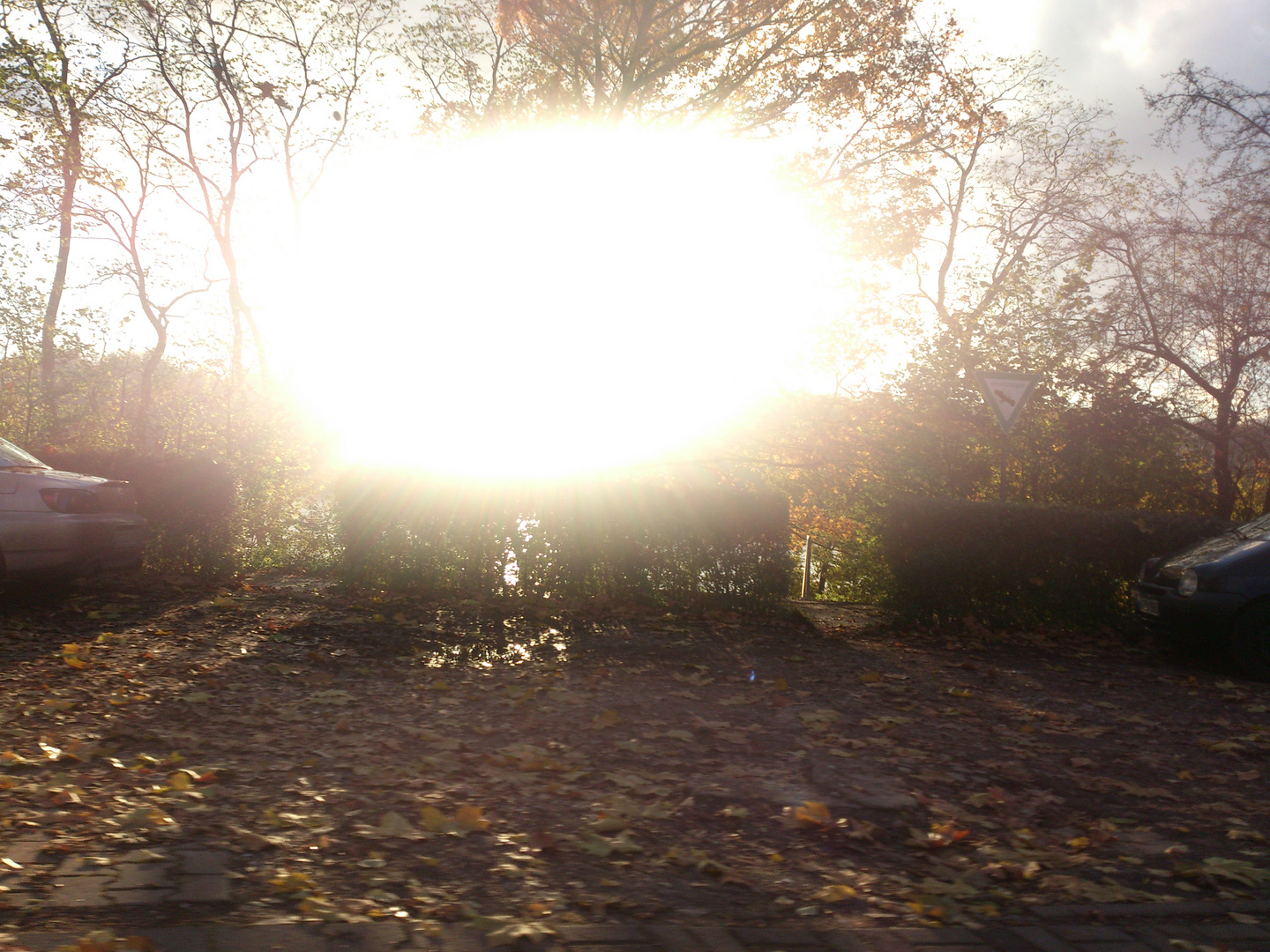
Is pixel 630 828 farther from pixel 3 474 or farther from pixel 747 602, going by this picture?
pixel 3 474

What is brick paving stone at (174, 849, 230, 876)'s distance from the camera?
3.31 meters

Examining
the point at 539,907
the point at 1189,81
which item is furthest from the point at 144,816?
the point at 1189,81

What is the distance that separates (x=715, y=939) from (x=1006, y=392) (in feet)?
32.2

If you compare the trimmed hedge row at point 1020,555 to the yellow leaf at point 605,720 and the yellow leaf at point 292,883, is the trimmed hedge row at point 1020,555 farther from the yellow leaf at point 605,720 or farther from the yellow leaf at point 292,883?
the yellow leaf at point 292,883

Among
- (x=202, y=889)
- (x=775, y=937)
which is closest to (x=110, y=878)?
(x=202, y=889)

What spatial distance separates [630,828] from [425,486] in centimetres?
638

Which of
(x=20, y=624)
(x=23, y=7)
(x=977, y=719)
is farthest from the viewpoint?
(x=23, y=7)

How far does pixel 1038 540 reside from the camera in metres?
9.70

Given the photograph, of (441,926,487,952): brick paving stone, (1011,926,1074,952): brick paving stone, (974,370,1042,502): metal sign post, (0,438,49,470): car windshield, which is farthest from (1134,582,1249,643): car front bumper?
(0,438,49,470): car windshield

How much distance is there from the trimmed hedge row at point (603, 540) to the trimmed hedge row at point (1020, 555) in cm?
→ 130

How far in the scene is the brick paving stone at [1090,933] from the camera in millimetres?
3098

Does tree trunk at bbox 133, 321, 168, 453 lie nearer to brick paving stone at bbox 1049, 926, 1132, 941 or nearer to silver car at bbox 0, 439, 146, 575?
silver car at bbox 0, 439, 146, 575

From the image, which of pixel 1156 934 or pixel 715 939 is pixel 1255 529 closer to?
pixel 1156 934

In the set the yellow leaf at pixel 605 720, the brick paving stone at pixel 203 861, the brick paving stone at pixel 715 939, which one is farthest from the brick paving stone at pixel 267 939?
the yellow leaf at pixel 605 720
